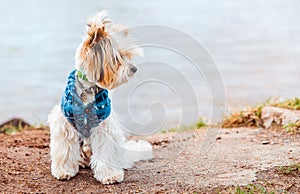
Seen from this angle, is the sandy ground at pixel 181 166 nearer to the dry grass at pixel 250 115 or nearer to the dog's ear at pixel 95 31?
the dry grass at pixel 250 115

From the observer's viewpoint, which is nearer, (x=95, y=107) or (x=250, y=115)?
(x=95, y=107)

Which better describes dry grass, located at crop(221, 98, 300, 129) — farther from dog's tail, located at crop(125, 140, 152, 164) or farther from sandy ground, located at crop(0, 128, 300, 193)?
dog's tail, located at crop(125, 140, 152, 164)

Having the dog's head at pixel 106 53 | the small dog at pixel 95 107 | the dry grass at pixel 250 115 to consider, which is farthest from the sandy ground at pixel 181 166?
the dog's head at pixel 106 53

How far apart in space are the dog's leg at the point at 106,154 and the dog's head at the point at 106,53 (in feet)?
1.61

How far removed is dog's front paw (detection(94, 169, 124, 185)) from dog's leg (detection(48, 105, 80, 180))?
0.29 meters

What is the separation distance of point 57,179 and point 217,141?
2.27m

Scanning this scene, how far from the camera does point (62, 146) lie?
5.51m

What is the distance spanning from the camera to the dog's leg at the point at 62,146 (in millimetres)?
5473

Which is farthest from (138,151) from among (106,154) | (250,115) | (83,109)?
(250,115)

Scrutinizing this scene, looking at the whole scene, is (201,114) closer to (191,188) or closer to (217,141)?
(217,141)

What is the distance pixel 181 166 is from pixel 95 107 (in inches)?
46.0

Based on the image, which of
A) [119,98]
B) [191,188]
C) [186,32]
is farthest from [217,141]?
[186,32]

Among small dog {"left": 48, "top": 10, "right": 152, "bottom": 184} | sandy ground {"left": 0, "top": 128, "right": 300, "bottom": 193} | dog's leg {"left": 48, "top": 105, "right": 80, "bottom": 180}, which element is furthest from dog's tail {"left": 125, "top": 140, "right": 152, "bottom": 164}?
dog's leg {"left": 48, "top": 105, "right": 80, "bottom": 180}

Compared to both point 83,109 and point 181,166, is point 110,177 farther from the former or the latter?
point 181,166
